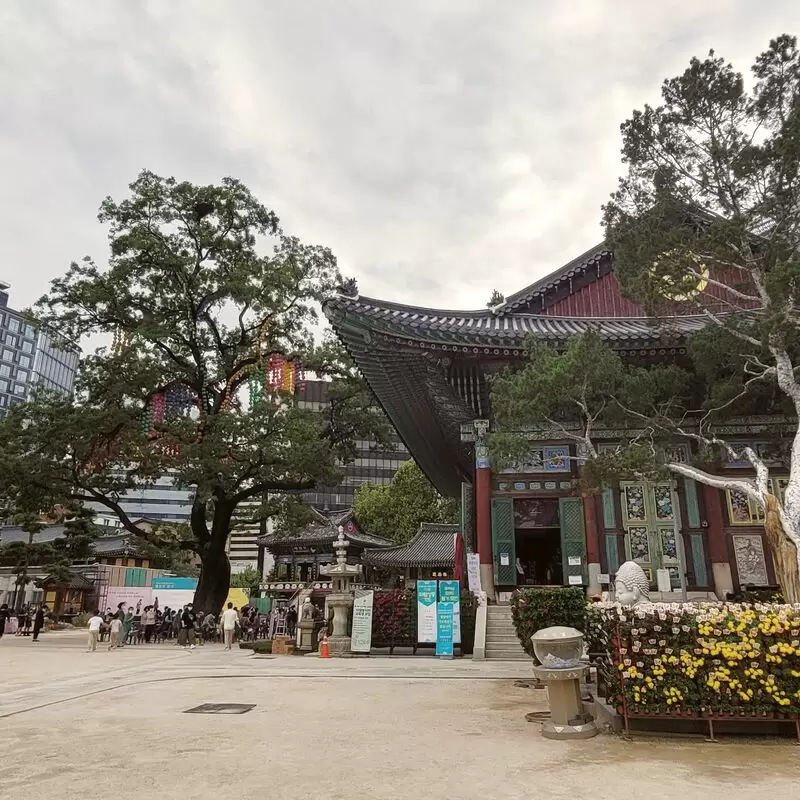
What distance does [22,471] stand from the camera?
69.5 feet

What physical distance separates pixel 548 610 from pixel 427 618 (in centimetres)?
584

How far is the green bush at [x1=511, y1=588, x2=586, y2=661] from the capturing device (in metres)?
10.4

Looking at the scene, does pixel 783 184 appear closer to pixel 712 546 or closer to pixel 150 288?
pixel 712 546

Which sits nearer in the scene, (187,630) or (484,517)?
(484,517)

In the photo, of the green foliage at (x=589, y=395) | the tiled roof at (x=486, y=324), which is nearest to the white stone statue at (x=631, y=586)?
the green foliage at (x=589, y=395)

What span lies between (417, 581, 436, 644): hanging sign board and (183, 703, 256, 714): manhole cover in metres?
8.05

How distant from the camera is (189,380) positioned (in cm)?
2314

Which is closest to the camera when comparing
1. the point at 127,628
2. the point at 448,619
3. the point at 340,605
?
the point at 448,619

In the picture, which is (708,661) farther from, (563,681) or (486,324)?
(486,324)

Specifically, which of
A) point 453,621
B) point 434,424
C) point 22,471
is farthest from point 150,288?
point 453,621

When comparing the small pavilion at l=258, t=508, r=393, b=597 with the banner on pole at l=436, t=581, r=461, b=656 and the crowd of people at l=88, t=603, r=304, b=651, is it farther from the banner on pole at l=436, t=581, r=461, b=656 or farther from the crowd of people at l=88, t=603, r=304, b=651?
the banner on pole at l=436, t=581, r=461, b=656

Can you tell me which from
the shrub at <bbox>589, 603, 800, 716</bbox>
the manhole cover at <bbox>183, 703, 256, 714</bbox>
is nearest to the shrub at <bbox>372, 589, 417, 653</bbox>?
the manhole cover at <bbox>183, 703, 256, 714</bbox>

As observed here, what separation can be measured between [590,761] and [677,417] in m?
13.7

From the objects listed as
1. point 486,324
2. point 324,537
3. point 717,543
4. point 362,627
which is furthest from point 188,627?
point 324,537
